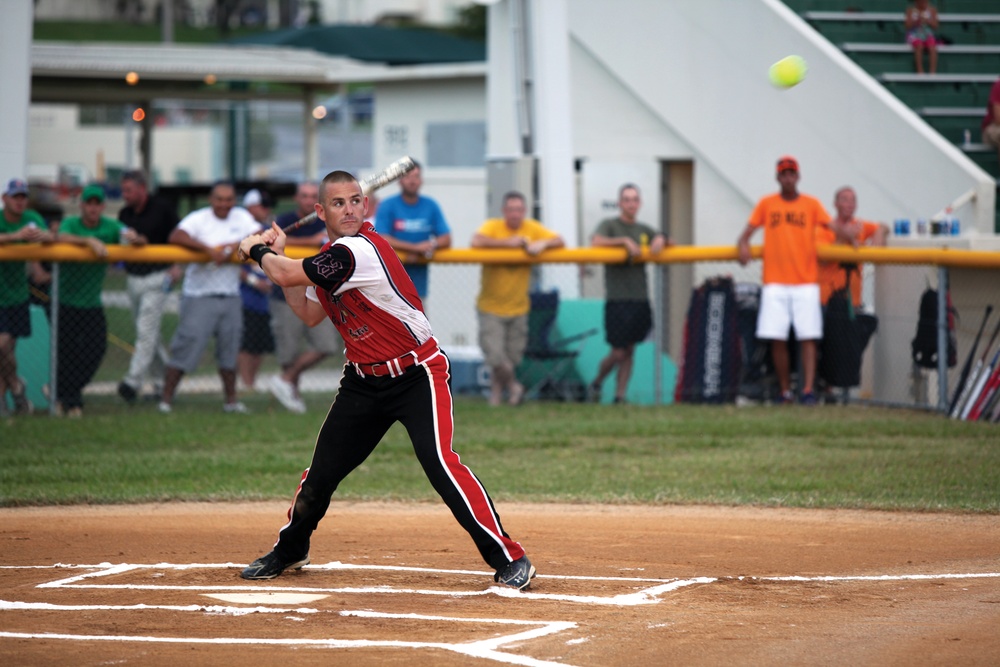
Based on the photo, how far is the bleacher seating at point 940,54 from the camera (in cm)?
1759

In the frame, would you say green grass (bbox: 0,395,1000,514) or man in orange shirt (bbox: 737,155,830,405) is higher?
man in orange shirt (bbox: 737,155,830,405)

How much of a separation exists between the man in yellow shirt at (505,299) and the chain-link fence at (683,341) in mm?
184

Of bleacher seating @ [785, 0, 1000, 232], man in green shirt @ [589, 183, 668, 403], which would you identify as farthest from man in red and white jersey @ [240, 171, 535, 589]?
bleacher seating @ [785, 0, 1000, 232]

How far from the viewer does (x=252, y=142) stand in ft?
130

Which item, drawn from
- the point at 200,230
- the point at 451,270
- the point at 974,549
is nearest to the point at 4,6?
the point at 200,230

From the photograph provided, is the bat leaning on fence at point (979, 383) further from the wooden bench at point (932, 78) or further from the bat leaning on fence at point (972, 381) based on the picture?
the wooden bench at point (932, 78)

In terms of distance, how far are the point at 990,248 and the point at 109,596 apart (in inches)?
370

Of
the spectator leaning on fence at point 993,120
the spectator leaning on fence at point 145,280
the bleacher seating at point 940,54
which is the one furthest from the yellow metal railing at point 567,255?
the bleacher seating at point 940,54

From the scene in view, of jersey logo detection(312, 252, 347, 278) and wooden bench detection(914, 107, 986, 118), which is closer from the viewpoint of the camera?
jersey logo detection(312, 252, 347, 278)

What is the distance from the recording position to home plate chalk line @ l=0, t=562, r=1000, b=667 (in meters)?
5.39

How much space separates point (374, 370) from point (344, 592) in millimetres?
1098

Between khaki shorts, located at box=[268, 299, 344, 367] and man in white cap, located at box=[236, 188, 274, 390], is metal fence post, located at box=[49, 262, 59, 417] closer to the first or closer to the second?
man in white cap, located at box=[236, 188, 274, 390]

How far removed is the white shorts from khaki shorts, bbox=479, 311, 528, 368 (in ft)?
7.90

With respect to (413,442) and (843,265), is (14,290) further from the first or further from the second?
(843,265)
